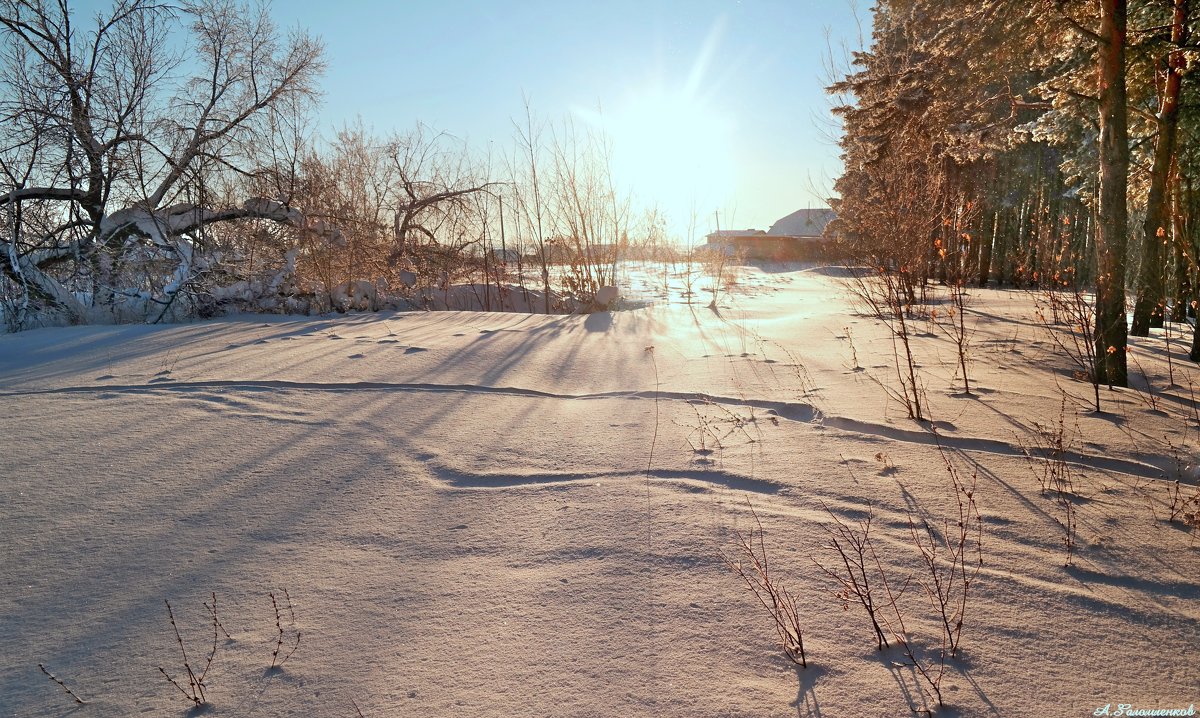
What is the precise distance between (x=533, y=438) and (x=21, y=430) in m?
2.93

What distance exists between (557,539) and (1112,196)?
14.9 ft

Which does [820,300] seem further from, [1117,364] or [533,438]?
[533,438]

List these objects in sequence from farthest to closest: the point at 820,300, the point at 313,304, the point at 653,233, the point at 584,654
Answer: the point at 653,233 < the point at 820,300 < the point at 313,304 < the point at 584,654

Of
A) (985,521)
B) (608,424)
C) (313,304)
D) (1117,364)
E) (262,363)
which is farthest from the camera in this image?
(313,304)

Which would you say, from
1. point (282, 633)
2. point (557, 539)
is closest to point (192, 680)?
point (282, 633)

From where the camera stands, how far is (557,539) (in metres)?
2.42

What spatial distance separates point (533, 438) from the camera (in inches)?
142

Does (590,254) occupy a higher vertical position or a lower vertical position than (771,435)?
higher

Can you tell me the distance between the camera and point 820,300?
11789 millimetres

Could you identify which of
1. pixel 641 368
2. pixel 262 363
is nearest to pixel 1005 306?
pixel 641 368

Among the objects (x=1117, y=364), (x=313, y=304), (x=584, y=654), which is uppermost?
(x=313, y=304)

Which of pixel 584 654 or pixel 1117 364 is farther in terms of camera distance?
pixel 1117 364

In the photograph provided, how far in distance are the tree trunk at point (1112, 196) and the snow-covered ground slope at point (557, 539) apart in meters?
0.42

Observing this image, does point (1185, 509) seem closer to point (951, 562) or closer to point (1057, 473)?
point (1057, 473)
